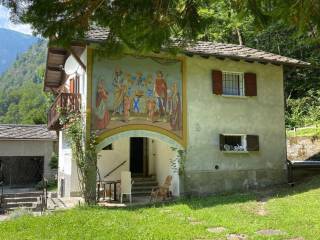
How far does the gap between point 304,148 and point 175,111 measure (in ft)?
40.3

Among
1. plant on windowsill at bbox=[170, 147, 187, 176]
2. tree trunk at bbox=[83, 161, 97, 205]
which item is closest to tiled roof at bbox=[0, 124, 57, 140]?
plant on windowsill at bbox=[170, 147, 187, 176]

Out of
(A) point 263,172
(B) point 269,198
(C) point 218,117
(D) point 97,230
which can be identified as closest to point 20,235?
(D) point 97,230

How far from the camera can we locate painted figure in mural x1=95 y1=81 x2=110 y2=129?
1491 centimetres

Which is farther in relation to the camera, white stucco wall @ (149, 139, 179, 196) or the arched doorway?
white stucco wall @ (149, 139, 179, 196)

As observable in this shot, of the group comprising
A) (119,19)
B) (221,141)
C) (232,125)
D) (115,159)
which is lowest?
(115,159)

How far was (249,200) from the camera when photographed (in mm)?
14172

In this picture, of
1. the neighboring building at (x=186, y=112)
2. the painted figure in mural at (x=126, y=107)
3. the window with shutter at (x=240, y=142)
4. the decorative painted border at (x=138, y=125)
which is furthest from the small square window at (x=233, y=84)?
the painted figure in mural at (x=126, y=107)

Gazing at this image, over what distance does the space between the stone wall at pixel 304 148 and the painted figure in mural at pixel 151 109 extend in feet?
41.2

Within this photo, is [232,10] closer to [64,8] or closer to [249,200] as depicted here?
[64,8]

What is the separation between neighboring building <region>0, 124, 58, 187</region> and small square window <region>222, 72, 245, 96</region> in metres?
12.5

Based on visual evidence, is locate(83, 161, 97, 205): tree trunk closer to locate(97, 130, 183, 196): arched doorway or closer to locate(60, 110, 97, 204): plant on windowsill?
locate(60, 110, 97, 204): plant on windowsill

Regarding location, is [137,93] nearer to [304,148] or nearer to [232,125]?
[232,125]

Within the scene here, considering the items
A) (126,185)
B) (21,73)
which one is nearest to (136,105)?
(126,185)

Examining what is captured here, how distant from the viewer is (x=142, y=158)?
19.6 meters
